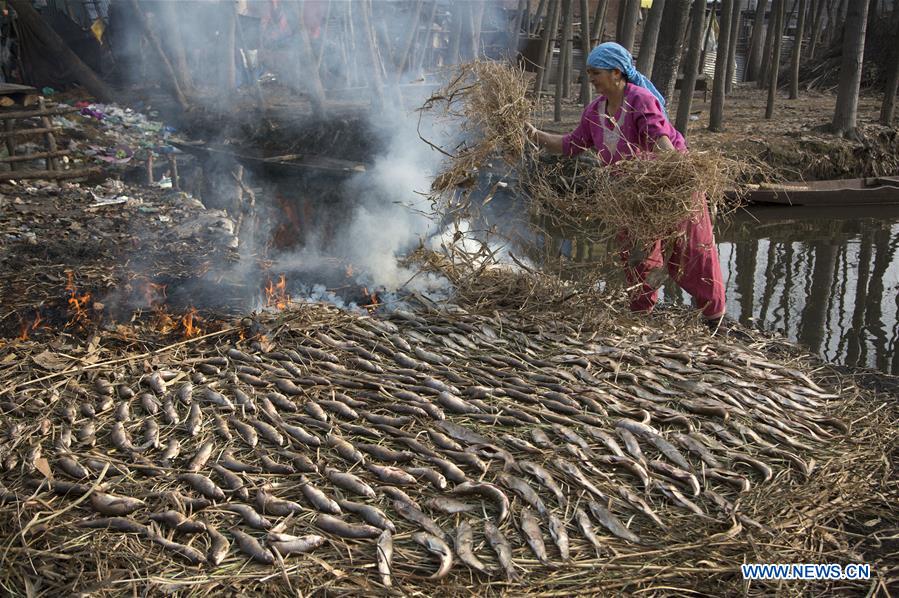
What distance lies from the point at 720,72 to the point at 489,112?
773 centimetres

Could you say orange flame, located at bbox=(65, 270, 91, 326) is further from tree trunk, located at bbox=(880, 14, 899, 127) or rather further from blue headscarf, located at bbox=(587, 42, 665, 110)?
tree trunk, located at bbox=(880, 14, 899, 127)

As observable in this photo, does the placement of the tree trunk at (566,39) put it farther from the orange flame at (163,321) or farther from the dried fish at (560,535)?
the dried fish at (560,535)

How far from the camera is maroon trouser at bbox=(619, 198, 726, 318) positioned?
4.47m

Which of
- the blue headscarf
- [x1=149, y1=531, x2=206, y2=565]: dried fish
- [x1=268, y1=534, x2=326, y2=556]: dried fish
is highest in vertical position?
the blue headscarf

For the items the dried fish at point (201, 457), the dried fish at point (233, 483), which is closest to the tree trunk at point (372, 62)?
the dried fish at point (201, 457)

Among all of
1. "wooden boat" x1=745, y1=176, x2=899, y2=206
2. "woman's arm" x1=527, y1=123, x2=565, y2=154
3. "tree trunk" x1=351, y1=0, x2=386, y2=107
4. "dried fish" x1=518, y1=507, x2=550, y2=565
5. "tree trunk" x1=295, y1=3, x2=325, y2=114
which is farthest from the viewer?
"tree trunk" x1=295, y1=3, x2=325, y2=114

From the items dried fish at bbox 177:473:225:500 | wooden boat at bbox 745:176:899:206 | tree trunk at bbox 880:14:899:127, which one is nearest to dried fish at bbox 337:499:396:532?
dried fish at bbox 177:473:225:500

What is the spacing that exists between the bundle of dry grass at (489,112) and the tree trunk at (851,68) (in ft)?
27.2

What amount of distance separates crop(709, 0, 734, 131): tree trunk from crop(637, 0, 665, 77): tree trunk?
2.38 metres

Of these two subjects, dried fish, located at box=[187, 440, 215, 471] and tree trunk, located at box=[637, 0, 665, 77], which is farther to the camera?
tree trunk, located at box=[637, 0, 665, 77]

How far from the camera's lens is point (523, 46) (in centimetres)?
1689

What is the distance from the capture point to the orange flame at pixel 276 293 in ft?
16.2

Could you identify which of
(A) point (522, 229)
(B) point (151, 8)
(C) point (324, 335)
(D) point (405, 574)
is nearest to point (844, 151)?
(A) point (522, 229)

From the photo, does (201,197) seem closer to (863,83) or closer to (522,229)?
(522,229)
